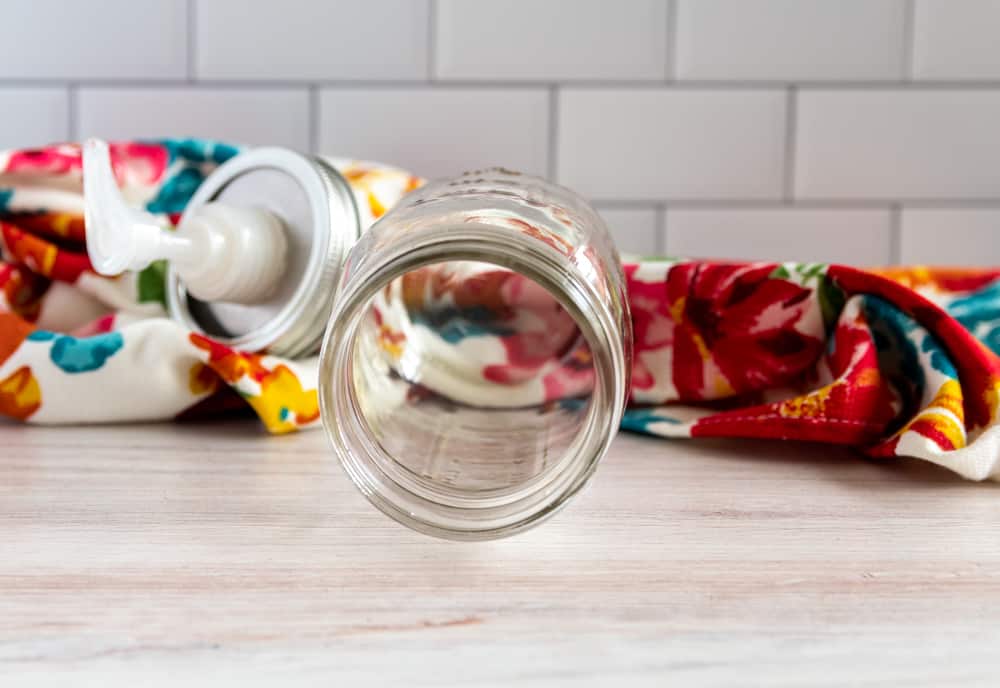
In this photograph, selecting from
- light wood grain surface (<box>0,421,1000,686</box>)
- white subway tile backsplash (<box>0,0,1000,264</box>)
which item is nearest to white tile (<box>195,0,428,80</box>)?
white subway tile backsplash (<box>0,0,1000,264</box>)

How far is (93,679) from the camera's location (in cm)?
22

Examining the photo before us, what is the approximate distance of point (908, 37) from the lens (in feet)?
2.41

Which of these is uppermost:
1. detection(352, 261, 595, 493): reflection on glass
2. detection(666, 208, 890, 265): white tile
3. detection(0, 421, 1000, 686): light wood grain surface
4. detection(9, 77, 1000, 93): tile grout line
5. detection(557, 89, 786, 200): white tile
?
detection(9, 77, 1000, 93): tile grout line

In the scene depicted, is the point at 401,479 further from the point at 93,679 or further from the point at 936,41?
the point at 936,41

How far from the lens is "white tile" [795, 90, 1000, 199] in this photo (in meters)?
0.74

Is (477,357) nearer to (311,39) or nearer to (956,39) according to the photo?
(311,39)

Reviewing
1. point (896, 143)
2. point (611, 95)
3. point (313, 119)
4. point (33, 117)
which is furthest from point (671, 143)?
point (33, 117)

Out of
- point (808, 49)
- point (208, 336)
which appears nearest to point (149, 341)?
point (208, 336)

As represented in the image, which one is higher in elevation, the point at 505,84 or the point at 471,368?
the point at 505,84

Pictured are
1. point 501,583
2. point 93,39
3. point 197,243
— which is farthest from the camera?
point 93,39

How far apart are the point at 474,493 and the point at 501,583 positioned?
3 cm

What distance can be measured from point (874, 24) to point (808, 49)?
2.2 inches

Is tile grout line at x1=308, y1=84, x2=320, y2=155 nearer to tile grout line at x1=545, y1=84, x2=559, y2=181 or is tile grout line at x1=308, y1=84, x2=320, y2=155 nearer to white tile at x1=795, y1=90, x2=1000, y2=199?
tile grout line at x1=545, y1=84, x2=559, y2=181

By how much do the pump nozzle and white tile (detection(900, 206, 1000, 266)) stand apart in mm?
537
